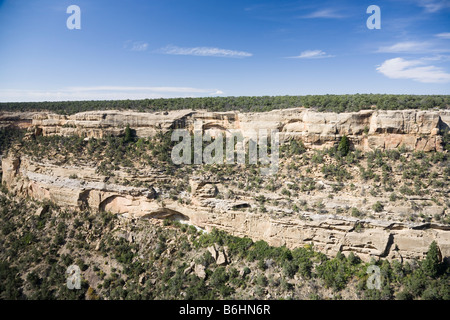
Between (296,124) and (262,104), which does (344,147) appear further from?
(262,104)

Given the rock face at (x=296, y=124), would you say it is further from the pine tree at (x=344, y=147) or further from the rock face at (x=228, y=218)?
the rock face at (x=228, y=218)

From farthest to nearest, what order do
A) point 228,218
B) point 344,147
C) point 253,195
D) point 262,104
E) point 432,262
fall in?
point 262,104 → point 344,147 → point 253,195 → point 228,218 → point 432,262

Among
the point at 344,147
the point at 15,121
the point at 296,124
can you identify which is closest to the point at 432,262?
the point at 344,147

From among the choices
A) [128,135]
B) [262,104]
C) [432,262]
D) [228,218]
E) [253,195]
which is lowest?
[432,262]

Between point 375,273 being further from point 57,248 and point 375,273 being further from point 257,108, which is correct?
point 57,248
